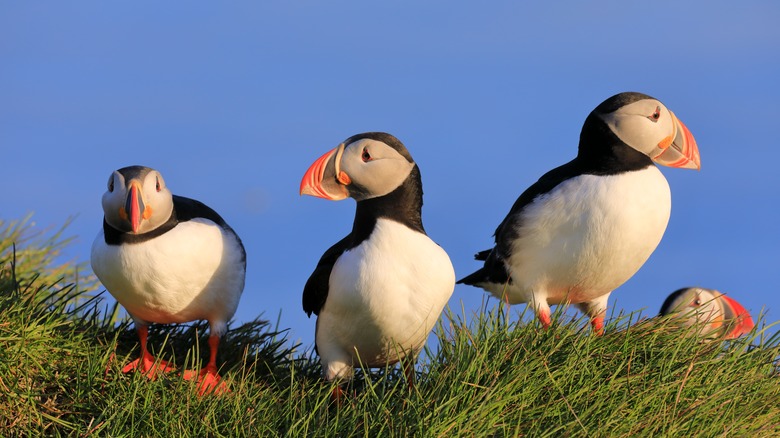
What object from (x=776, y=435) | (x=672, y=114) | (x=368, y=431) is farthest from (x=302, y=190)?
(x=776, y=435)

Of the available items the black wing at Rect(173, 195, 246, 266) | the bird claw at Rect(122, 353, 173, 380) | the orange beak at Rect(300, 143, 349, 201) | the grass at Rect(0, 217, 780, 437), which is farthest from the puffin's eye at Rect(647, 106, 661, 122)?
the bird claw at Rect(122, 353, 173, 380)

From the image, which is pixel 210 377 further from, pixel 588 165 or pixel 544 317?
pixel 588 165

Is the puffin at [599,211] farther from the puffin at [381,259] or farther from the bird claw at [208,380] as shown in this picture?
the bird claw at [208,380]

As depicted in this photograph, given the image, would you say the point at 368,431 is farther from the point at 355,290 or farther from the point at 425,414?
the point at 355,290

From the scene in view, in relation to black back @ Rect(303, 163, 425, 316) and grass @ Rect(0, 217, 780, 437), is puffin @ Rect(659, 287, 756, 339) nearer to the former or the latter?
grass @ Rect(0, 217, 780, 437)

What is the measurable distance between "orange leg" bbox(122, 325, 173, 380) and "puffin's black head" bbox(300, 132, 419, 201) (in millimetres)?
1444

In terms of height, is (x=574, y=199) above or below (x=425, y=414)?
above

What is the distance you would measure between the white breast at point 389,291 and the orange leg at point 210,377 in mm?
742

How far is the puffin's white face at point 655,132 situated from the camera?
6.26m

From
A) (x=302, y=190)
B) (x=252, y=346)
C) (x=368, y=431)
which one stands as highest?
(x=302, y=190)

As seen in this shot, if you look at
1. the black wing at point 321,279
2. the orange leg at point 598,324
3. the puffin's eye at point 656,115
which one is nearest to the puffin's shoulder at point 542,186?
the puffin's eye at point 656,115

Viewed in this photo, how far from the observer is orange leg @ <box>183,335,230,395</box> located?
19.1ft

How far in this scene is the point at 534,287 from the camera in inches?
251

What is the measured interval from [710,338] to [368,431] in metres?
2.52
